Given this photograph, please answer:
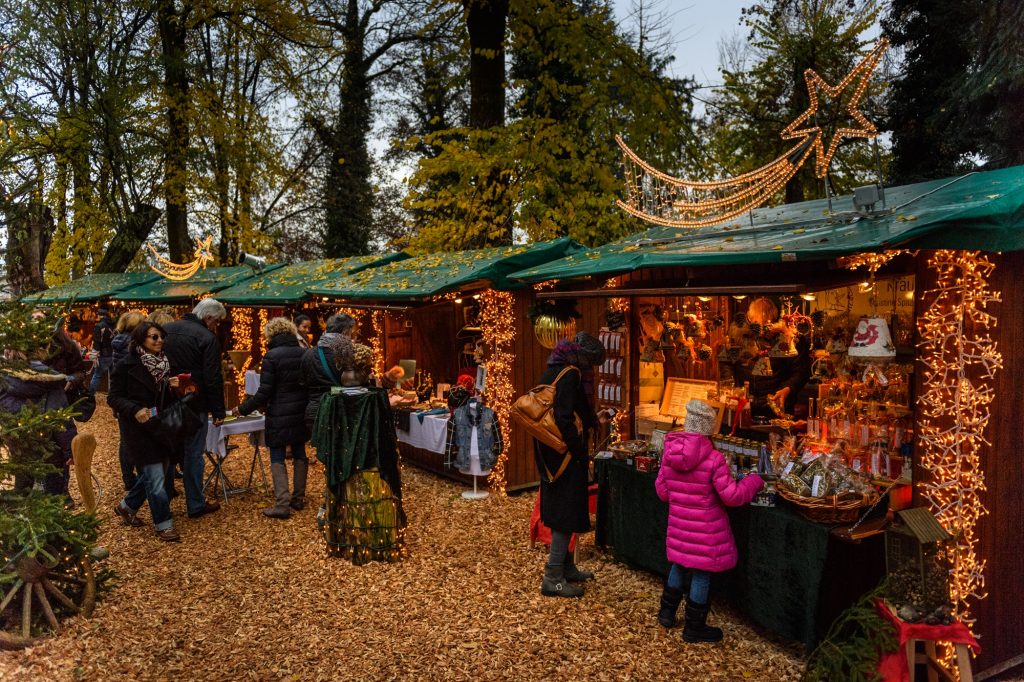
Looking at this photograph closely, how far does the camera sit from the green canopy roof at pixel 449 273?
7.39 metres

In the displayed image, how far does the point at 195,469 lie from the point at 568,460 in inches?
161

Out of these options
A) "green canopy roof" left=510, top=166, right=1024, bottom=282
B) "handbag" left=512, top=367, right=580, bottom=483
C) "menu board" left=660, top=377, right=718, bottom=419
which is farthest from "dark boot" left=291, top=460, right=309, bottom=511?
"menu board" left=660, top=377, right=718, bottom=419

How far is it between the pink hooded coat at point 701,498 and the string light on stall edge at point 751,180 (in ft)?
6.87

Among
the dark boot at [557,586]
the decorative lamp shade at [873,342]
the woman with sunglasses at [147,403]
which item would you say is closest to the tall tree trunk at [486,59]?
the woman with sunglasses at [147,403]

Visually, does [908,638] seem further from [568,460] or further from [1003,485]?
[568,460]

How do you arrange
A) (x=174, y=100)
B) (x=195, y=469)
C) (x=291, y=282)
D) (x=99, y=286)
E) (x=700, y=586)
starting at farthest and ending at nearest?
(x=99, y=286), (x=174, y=100), (x=291, y=282), (x=195, y=469), (x=700, y=586)

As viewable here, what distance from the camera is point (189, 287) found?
1505 centimetres

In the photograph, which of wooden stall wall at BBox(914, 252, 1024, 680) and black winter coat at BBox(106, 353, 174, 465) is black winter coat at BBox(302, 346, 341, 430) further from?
wooden stall wall at BBox(914, 252, 1024, 680)

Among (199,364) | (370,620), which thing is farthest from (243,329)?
(370,620)

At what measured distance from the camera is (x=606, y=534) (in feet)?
18.9

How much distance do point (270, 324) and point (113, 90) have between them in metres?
12.9

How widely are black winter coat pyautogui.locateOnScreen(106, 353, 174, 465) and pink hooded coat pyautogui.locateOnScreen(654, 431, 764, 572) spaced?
4418mm

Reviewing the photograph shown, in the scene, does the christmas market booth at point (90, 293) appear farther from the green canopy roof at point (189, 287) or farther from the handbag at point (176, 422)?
the handbag at point (176, 422)

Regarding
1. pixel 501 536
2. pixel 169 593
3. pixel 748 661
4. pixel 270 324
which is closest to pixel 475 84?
pixel 270 324
